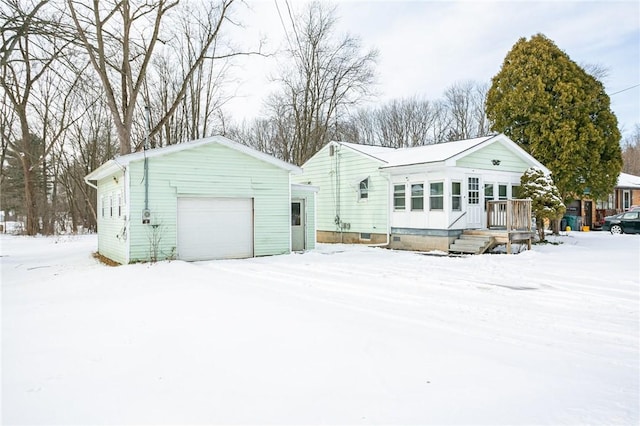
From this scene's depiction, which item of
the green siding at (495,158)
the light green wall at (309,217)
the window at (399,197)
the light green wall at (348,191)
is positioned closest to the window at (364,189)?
the light green wall at (348,191)

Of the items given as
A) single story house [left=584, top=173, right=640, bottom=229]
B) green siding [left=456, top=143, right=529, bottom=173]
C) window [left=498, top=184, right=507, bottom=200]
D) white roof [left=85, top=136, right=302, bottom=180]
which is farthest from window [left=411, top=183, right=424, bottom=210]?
single story house [left=584, top=173, right=640, bottom=229]

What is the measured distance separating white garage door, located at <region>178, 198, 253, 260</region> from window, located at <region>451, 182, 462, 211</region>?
21.9 feet

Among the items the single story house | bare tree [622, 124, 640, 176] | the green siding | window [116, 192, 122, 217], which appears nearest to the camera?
window [116, 192, 122, 217]

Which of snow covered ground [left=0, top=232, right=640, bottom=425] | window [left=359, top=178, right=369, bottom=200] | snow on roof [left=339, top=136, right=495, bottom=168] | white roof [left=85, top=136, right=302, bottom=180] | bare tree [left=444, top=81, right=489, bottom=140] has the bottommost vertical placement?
snow covered ground [left=0, top=232, right=640, bottom=425]

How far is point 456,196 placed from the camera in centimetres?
1456

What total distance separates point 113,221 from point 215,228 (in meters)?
3.03

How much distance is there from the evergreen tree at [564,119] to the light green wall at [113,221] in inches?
649

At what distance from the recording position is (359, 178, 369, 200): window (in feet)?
56.5

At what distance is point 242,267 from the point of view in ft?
35.2

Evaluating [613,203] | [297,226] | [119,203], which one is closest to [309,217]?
[297,226]

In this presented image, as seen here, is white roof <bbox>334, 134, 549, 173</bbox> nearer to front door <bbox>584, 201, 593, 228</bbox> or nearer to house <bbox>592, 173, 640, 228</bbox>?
house <bbox>592, 173, 640, 228</bbox>

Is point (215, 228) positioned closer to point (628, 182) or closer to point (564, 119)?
point (564, 119)

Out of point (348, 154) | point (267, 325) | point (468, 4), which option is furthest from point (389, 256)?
point (267, 325)

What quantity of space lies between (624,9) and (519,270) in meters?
9.13
